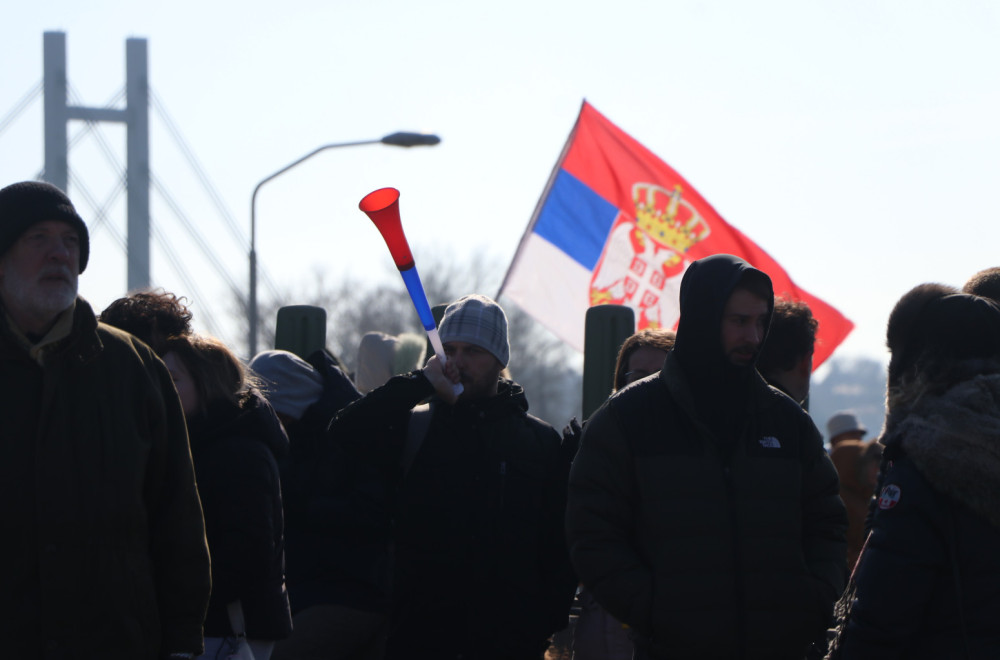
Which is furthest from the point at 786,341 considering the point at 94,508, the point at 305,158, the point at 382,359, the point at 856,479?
the point at 305,158

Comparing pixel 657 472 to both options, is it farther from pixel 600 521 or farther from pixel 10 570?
pixel 10 570

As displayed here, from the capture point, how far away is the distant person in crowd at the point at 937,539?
8.91ft

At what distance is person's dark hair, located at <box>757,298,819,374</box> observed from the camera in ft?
14.1

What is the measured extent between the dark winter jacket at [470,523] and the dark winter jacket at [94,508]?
3.07 feet

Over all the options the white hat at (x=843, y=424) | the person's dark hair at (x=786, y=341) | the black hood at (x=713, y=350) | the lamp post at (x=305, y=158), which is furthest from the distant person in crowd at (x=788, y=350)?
Answer: the lamp post at (x=305, y=158)

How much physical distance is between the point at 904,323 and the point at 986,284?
3.25 feet

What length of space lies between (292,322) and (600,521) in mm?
3147

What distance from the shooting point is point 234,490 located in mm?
3461

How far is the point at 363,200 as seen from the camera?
149 inches

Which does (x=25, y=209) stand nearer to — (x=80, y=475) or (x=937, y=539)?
(x=80, y=475)

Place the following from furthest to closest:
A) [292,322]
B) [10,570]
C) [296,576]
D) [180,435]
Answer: [292,322]
[296,576]
[180,435]
[10,570]

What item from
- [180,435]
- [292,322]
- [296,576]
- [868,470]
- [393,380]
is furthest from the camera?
[868,470]

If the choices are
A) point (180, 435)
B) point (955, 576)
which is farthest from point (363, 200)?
point (955, 576)

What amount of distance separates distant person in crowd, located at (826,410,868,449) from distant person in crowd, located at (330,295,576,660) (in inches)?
169
